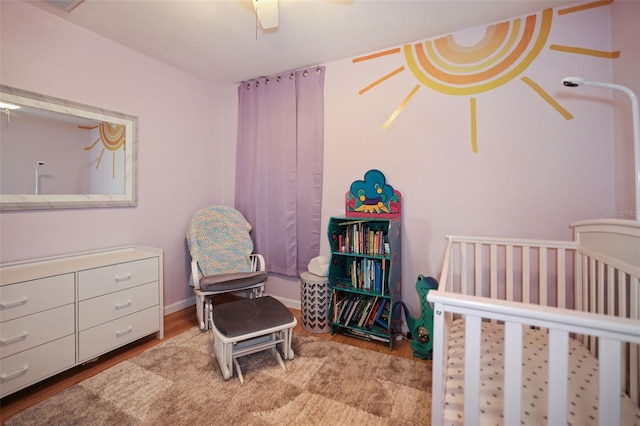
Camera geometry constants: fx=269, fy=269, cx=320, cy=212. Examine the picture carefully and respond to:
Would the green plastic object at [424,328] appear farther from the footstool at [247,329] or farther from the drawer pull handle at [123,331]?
the drawer pull handle at [123,331]

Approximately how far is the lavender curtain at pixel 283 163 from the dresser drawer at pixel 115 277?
43.1 inches

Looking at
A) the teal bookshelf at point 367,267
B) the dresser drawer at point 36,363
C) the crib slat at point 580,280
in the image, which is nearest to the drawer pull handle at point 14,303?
the dresser drawer at point 36,363

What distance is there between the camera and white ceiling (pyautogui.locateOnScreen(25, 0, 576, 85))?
5.91ft

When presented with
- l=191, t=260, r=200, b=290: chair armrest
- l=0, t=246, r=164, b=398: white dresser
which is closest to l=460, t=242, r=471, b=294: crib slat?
l=191, t=260, r=200, b=290: chair armrest

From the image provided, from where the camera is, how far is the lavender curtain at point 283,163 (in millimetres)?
2655

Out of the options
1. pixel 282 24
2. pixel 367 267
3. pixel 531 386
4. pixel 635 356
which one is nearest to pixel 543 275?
pixel 635 356

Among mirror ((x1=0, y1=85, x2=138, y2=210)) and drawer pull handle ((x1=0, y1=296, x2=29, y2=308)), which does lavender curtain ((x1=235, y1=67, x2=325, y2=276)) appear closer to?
mirror ((x1=0, y1=85, x2=138, y2=210))

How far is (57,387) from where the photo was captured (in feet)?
5.27

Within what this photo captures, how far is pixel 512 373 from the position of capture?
2.41ft

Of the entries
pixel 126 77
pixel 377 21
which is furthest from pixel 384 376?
pixel 126 77

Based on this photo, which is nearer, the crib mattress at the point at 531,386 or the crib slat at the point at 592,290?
the crib mattress at the point at 531,386

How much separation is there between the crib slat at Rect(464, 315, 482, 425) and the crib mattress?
6.6 inches

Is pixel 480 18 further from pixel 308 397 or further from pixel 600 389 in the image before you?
pixel 308 397

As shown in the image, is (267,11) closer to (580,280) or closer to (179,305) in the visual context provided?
(580,280)
